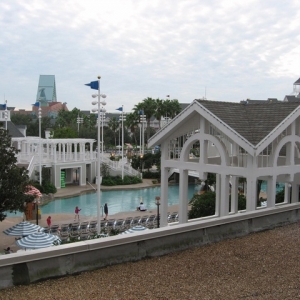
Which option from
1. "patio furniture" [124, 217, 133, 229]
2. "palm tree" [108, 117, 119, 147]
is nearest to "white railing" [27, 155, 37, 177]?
"patio furniture" [124, 217, 133, 229]

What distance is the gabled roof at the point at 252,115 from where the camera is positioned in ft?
41.7

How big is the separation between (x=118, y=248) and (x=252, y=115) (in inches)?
323

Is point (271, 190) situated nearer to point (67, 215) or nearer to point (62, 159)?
point (67, 215)

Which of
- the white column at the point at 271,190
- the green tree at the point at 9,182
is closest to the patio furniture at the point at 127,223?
the green tree at the point at 9,182

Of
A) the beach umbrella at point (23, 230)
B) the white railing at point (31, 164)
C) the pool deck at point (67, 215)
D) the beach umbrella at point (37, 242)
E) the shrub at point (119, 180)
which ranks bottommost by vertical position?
the pool deck at point (67, 215)

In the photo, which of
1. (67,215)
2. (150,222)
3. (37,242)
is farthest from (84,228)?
(67,215)

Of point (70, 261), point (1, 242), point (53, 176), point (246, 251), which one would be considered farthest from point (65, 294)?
point (53, 176)

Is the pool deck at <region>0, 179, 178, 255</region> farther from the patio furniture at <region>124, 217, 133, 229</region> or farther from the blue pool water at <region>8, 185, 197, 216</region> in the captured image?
the patio furniture at <region>124, 217, 133, 229</region>

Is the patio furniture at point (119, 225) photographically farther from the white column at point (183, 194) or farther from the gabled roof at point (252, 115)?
the gabled roof at point (252, 115)

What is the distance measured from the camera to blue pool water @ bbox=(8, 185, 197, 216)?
30922 millimetres

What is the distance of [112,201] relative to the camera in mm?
35094

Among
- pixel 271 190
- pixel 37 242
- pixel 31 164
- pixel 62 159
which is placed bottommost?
pixel 37 242

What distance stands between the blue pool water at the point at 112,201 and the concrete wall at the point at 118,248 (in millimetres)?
20484

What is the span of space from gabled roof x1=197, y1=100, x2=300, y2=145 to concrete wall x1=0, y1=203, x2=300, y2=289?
119 inches
